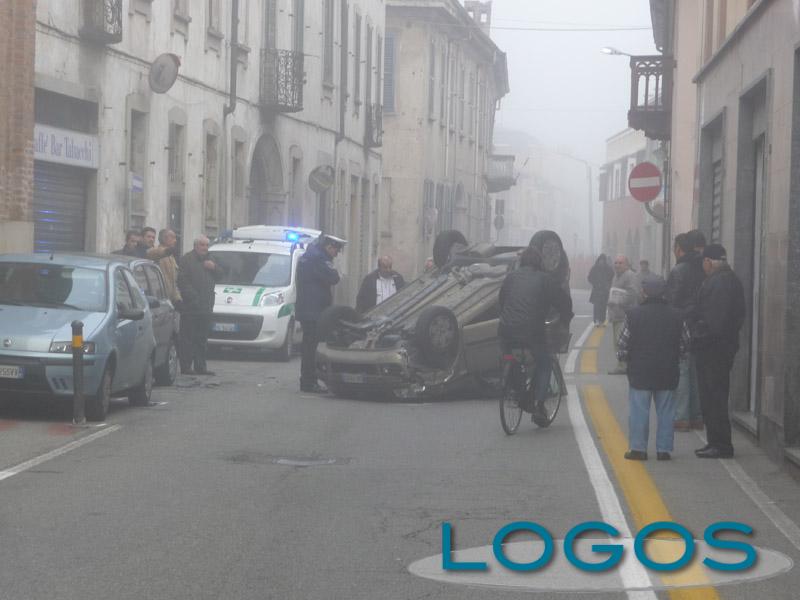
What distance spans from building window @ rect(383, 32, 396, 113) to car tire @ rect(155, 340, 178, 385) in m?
34.3

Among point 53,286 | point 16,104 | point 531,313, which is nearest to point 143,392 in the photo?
point 53,286

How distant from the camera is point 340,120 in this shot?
140 ft

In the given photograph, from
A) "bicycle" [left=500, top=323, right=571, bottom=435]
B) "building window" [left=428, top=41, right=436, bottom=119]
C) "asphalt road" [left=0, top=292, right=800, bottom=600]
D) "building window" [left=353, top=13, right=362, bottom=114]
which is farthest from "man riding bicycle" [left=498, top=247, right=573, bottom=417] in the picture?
"building window" [left=428, top=41, right=436, bottom=119]

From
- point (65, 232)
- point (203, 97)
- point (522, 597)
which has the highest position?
point (203, 97)

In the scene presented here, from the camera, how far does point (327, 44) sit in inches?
1623

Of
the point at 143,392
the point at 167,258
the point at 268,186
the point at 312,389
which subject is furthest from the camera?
the point at 268,186

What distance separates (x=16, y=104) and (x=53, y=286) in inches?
298

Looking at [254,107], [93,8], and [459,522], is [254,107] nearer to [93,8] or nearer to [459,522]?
[93,8]

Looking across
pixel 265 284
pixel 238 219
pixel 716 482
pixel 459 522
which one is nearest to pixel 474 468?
pixel 716 482

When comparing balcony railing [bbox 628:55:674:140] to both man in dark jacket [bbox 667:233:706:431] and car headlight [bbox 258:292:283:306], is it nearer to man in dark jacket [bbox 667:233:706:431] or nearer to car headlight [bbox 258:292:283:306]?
car headlight [bbox 258:292:283:306]

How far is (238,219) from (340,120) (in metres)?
10.3

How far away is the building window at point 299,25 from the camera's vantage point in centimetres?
3728

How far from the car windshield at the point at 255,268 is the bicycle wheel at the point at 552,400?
10.3 metres

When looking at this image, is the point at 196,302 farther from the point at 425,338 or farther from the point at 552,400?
the point at 552,400
